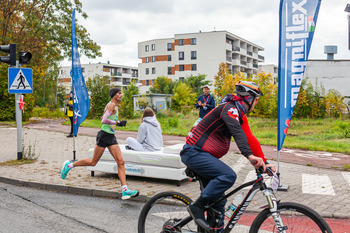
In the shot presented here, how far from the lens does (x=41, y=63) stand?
2372 cm

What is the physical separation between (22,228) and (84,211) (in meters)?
1.09

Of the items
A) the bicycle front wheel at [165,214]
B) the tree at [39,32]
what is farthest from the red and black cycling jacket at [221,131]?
the tree at [39,32]

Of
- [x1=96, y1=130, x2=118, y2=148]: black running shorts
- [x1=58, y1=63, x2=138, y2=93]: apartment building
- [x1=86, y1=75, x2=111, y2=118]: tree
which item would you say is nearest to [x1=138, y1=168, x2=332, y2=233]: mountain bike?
[x1=96, y1=130, x2=118, y2=148]: black running shorts

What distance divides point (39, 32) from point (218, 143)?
21924mm

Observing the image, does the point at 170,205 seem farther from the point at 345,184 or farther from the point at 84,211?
the point at 345,184

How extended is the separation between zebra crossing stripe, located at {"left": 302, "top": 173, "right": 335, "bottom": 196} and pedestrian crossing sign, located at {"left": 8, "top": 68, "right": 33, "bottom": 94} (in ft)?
24.2

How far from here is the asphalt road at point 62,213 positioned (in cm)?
486

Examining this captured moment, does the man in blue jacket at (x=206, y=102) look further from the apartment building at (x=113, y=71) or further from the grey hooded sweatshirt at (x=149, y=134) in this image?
the apartment building at (x=113, y=71)

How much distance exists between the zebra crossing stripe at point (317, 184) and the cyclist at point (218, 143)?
3.93 m

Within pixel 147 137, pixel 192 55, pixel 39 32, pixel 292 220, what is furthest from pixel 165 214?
pixel 192 55

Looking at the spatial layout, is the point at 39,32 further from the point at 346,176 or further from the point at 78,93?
the point at 346,176

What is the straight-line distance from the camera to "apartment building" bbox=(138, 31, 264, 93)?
7262cm

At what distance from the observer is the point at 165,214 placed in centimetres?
385

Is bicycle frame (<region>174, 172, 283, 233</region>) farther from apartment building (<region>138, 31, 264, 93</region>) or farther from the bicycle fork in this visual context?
apartment building (<region>138, 31, 264, 93</region>)
